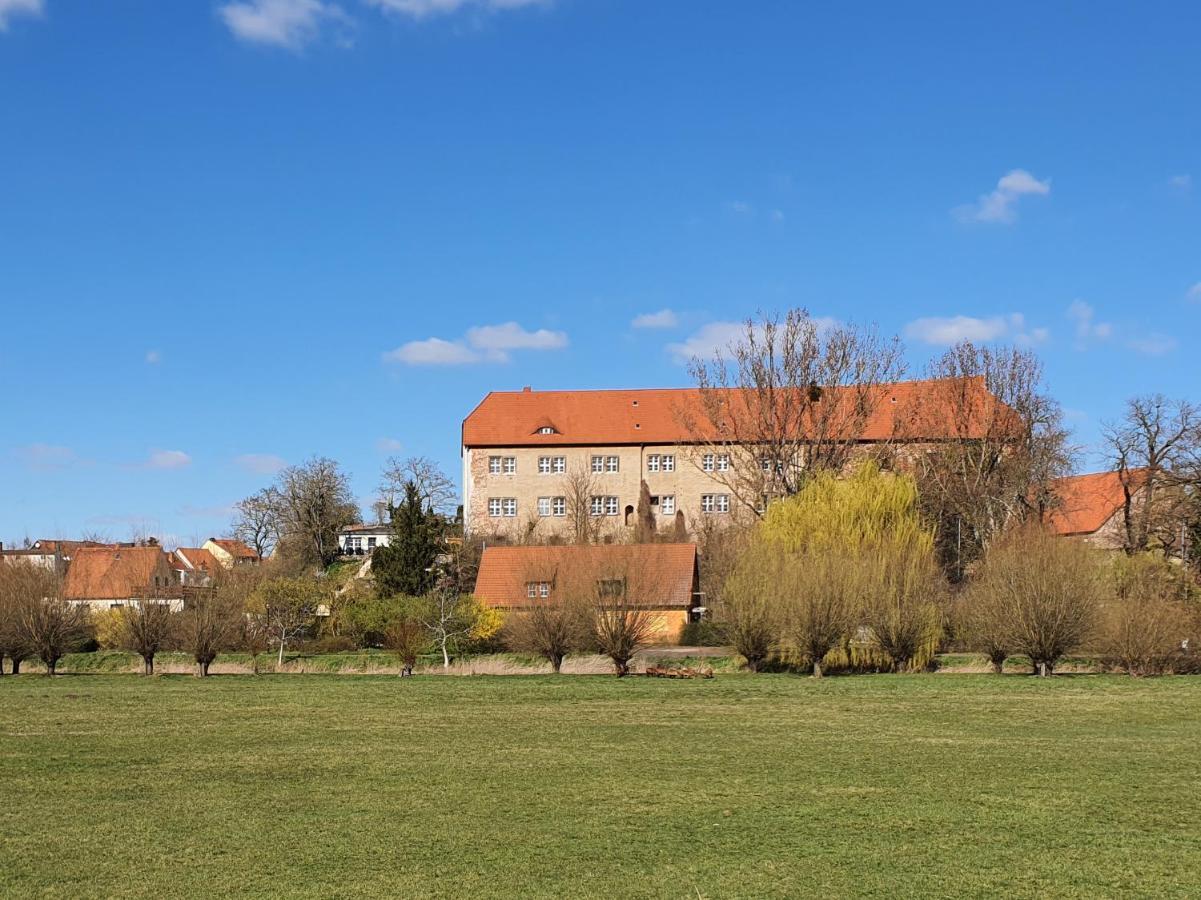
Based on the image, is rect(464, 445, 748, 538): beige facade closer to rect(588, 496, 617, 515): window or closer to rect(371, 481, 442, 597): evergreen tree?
rect(588, 496, 617, 515): window

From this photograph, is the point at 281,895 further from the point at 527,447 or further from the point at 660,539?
the point at 527,447

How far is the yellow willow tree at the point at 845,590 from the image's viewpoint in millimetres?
35531

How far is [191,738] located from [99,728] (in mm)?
2662

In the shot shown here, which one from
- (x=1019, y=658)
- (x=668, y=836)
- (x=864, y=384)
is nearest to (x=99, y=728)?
(x=668, y=836)

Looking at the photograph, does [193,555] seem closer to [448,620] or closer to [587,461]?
[587,461]

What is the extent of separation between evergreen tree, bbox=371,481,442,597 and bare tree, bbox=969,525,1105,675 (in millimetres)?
29490

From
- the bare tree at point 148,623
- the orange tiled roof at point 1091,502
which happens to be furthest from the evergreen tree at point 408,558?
the orange tiled roof at point 1091,502

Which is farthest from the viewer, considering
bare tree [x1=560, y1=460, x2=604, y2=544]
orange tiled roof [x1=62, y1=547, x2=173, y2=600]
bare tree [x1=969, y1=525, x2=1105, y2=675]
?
bare tree [x1=560, y1=460, x2=604, y2=544]

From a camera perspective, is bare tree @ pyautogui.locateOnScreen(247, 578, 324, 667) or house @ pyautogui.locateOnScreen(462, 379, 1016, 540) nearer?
bare tree @ pyautogui.locateOnScreen(247, 578, 324, 667)

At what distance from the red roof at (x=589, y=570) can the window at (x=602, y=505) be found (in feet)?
95.6

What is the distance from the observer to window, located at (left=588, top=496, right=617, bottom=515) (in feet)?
288

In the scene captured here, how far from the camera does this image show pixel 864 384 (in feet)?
195

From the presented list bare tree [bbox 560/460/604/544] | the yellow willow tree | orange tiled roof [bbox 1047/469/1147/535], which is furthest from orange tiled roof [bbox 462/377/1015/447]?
the yellow willow tree

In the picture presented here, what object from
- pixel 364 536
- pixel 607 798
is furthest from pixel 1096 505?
pixel 607 798
